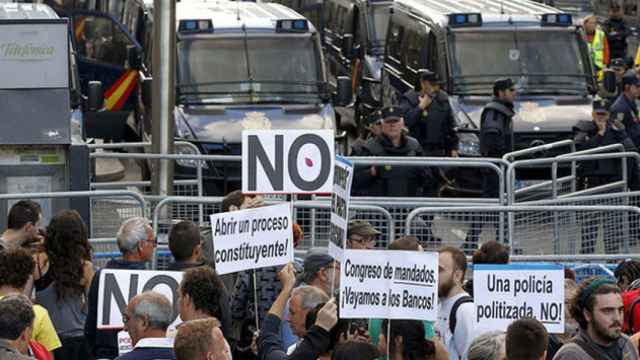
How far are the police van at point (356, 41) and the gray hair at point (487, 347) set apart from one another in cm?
1421

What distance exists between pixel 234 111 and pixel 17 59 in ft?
15.4

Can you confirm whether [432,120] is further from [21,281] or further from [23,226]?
[21,281]

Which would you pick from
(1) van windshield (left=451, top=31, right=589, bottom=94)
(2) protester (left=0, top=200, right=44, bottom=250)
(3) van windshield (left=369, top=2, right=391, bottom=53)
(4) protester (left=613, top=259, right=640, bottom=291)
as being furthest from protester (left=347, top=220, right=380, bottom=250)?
(3) van windshield (left=369, top=2, right=391, bottom=53)

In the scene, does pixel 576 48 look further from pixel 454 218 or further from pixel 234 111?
pixel 454 218

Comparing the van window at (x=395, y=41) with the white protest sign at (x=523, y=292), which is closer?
the white protest sign at (x=523, y=292)

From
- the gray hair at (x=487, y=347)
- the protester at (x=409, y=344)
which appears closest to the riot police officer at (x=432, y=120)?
the protester at (x=409, y=344)

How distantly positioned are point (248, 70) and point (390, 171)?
12.9ft

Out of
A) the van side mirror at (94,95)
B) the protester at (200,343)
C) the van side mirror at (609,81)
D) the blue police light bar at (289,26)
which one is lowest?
the protester at (200,343)

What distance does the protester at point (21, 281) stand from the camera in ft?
32.6

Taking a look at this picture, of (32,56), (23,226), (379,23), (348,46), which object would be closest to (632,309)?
(23,226)

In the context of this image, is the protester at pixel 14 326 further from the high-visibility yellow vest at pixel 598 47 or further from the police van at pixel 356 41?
the high-visibility yellow vest at pixel 598 47

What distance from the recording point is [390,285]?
9.66 meters

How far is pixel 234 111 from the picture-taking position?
64.3 feet

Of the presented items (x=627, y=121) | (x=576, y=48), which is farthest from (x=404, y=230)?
(x=576, y=48)
